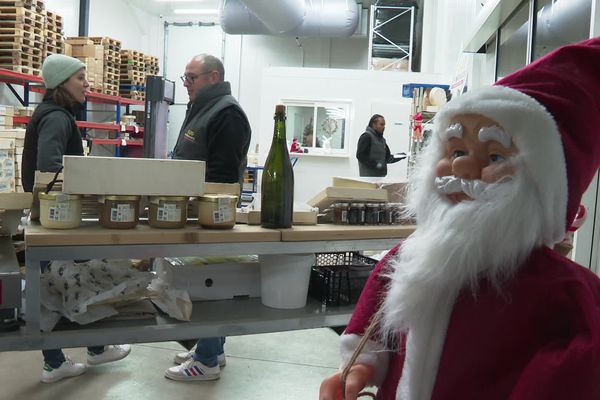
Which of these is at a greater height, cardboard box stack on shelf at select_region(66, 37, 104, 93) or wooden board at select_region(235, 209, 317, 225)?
cardboard box stack on shelf at select_region(66, 37, 104, 93)

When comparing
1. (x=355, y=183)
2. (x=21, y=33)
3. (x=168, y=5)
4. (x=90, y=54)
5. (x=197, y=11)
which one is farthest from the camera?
(x=168, y=5)

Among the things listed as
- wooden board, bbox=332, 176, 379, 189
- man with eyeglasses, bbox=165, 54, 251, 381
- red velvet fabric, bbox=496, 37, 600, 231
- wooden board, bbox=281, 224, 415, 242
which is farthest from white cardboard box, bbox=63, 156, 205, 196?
man with eyeglasses, bbox=165, 54, 251, 381

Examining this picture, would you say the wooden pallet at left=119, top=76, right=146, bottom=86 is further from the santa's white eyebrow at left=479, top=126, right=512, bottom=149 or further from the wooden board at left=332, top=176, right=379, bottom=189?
the santa's white eyebrow at left=479, top=126, right=512, bottom=149

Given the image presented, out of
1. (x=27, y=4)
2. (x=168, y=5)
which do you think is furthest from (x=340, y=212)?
(x=168, y=5)

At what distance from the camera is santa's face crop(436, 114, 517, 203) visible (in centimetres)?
91

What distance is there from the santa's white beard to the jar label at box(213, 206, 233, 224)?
2.56ft

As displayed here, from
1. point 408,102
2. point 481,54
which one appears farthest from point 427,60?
point 481,54

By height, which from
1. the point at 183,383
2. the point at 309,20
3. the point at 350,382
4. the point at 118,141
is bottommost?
the point at 183,383

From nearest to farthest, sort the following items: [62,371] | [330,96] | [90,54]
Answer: [62,371], [90,54], [330,96]

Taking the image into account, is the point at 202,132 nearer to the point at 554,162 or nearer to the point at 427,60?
the point at 554,162

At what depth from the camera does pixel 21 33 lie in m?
6.09

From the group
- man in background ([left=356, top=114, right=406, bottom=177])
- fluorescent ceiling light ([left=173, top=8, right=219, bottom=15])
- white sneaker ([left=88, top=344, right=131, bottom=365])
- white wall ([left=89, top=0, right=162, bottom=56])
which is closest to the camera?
white sneaker ([left=88, top=344, right=131, bottom=365])

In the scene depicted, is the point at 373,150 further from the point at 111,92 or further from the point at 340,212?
the point at 340,212

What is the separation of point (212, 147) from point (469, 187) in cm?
204
